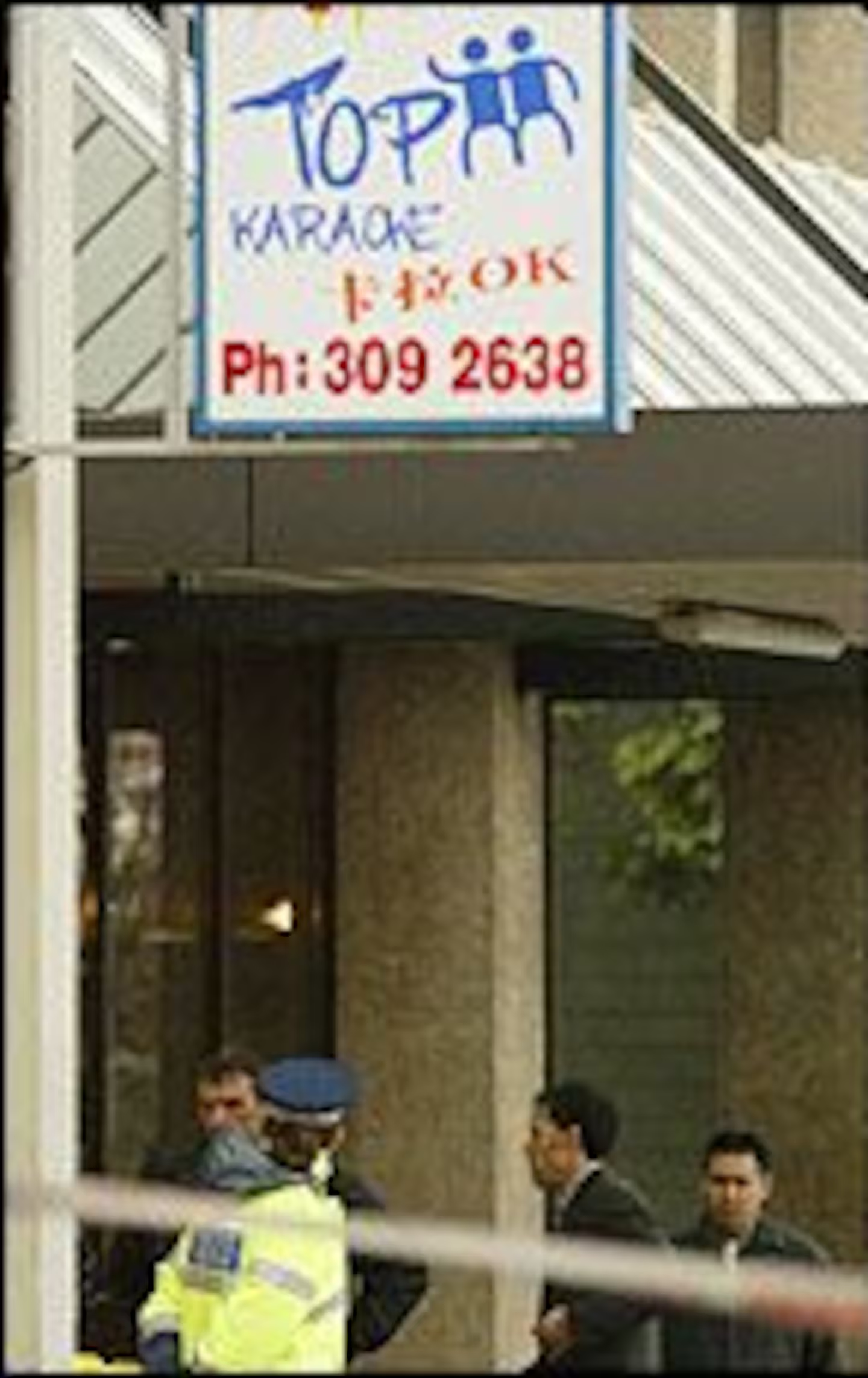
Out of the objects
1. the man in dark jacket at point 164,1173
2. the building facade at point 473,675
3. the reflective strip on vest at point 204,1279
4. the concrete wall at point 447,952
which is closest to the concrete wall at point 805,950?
the building facade at point 473,675

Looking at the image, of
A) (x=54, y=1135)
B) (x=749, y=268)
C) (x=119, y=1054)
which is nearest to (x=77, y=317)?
(x=749, y=268)

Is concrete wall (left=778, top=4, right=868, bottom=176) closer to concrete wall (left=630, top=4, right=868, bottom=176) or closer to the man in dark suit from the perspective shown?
concrete wall (left=630, top=4, right=868, bottom=176)

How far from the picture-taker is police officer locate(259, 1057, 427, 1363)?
12.0 meters

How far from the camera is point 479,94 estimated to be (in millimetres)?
10938

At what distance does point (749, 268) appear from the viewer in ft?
60.3

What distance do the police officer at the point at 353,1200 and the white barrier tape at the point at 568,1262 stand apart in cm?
544

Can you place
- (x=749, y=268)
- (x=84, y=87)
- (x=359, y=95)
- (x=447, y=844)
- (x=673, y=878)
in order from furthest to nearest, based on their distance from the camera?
(x=673, y=878), (x=447, y=844), (x=749, y=268), (x=84, y=87), (x=359, y=95)

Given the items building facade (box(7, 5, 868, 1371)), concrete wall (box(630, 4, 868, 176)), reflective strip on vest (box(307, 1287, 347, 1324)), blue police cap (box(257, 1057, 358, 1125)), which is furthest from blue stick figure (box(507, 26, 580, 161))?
concrete wall (box(630, 4, 868, 176))

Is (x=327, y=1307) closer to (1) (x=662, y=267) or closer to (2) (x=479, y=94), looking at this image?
(2) (x=479, y=94)

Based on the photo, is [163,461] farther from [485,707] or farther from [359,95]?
[485,707]

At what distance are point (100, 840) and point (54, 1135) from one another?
10.5 m

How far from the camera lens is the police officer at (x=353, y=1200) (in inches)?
472

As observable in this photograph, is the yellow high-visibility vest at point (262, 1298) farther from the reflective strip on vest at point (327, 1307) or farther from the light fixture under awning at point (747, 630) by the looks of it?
the light fixture under awning at point (747, 630)

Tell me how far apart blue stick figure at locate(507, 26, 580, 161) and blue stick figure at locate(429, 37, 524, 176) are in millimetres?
25
